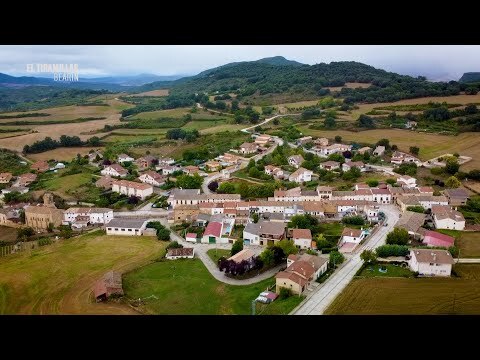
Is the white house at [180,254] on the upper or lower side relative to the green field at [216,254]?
upper

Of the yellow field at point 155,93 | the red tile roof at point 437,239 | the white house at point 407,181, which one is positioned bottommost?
the red tile roof at point 437,239

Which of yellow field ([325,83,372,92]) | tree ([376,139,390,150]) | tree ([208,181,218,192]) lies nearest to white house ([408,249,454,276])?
tree ([208,181,218,192])

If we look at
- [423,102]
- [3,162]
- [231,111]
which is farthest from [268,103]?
[3,162]

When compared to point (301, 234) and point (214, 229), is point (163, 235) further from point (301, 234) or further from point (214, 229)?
point (301, 234)

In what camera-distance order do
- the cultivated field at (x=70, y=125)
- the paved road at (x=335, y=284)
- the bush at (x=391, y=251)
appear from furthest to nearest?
the cultivated field at (x=70, y=125), the bush at (x=391, y=251), the paved road at (x=335, y=284)

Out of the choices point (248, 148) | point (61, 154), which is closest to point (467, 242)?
point (248, 148)

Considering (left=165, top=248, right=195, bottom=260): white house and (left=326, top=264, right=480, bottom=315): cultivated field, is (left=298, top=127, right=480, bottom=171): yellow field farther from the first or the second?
(left=165, top=248, right=195, bottom=260): white house

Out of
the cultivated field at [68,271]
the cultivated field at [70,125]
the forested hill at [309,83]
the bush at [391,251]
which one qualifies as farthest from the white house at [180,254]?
the forested hill at [309,83]

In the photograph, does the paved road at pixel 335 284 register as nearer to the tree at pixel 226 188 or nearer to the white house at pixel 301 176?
the white house at pixel 301 176
